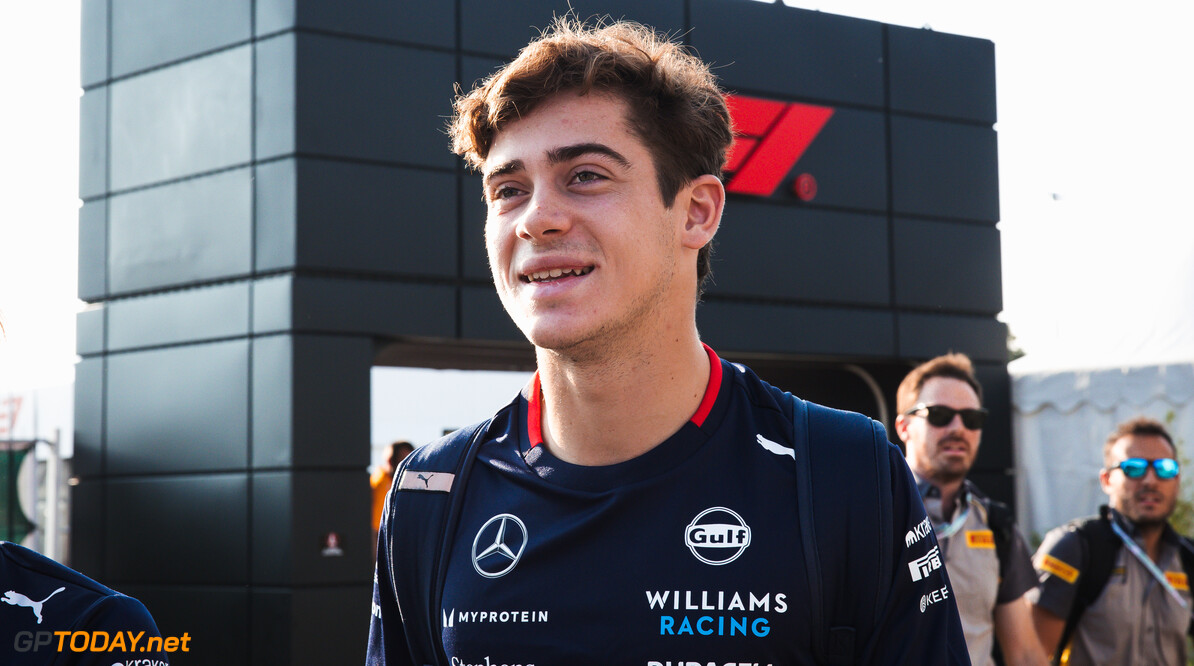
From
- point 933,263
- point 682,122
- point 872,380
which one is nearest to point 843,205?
point 933,263

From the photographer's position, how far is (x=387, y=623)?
2.21m

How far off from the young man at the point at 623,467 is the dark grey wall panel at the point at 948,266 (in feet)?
31.7

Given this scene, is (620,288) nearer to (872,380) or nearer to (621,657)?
(621,657)

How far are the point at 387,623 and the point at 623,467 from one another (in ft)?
1.73

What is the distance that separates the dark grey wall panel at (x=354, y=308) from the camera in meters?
8.99

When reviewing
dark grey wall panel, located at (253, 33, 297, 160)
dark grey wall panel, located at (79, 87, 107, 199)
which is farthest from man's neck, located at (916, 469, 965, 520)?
dark grey wall panel, located at (79, 87, 107, 199)

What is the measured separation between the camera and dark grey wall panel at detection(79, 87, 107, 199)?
34.1ft

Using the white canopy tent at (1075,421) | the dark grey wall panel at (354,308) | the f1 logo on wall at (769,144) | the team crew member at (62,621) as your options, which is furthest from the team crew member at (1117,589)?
the f1 logo on wall at (769,144)

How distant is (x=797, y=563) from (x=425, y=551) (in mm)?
645

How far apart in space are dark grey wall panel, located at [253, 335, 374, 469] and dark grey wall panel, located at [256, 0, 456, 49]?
2.28m

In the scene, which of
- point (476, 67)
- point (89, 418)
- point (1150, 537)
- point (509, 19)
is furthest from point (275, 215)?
point (1150, 537)

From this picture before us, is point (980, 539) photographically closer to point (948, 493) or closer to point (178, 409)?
point (948, 493)

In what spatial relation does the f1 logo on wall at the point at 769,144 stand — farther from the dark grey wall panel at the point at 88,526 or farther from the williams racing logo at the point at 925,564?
the williams racing logo at the point at 925,564

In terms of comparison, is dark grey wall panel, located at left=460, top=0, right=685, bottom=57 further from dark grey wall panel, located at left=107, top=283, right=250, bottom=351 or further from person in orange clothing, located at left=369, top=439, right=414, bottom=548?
person in orange clothing, located at left=369, top=439, right=414, bottom=548
